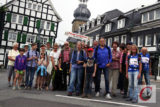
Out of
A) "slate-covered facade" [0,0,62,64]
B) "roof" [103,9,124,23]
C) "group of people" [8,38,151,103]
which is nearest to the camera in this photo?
"group of people" [8,38,151,103]

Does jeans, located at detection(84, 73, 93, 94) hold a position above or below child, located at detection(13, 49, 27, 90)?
below

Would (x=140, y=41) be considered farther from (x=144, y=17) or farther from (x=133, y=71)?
(x=133, y=71)

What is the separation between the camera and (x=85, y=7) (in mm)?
79562

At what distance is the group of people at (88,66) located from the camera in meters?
5.96

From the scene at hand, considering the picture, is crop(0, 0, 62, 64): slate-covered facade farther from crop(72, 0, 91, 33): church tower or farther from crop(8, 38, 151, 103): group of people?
crop(72, 0, 91, 33): church tower

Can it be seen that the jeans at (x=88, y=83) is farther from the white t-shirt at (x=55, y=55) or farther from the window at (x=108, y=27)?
the window at (x=108, y=27)

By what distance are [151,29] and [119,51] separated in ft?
65.6

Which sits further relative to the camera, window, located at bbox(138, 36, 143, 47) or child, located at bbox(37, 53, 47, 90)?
window, located at bbox(138, 36, 143, 47)

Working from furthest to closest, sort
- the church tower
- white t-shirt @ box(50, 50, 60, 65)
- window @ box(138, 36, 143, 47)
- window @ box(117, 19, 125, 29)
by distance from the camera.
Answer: the church tower, window @ box(117, 19, 125, 29), window @ box(138, 36, 143, 47), white t-shirt @ box(50, 50, 60, 65)

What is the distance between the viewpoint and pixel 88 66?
606 centimetres

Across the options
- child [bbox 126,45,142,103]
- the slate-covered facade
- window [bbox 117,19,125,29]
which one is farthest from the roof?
child [bbox 126,45,142,103]

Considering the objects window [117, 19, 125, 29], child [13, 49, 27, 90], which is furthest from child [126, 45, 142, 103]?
window [117, 19, 125, 29]

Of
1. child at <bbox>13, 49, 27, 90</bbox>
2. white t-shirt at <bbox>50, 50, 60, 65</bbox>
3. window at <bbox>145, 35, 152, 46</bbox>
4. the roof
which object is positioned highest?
the roof

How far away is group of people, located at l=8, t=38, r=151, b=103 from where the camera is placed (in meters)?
5.96
